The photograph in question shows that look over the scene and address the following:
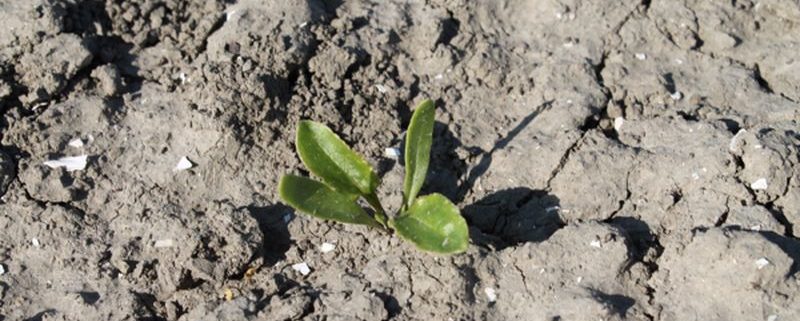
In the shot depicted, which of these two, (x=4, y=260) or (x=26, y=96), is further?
(x=26, y=96)

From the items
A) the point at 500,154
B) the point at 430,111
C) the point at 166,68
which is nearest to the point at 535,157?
the point at 500,154

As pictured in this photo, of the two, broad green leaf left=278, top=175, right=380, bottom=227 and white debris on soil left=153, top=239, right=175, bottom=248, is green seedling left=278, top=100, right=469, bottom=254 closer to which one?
broad green leaf left=278, top=175, right=380, bottom=227

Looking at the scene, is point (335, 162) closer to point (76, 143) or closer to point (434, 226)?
point (434, 226)

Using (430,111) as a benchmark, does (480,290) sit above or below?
below

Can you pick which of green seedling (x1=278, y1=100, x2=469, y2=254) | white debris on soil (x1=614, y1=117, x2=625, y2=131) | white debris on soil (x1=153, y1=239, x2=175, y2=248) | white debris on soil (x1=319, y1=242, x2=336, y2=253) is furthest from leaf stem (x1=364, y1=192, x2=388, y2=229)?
white debris on soil (x1=614, y1=117, x2=625, y2=131)

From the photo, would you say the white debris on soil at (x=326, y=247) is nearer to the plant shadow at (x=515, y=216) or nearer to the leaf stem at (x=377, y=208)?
the leaf stem at (x=377, y=208)

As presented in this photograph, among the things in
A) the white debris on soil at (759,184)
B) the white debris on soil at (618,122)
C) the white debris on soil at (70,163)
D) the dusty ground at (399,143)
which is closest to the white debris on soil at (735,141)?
the dusty ground at (399,143)

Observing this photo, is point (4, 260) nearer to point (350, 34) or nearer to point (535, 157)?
point (350, 34)

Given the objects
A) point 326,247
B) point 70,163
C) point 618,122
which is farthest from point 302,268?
point 618,122
